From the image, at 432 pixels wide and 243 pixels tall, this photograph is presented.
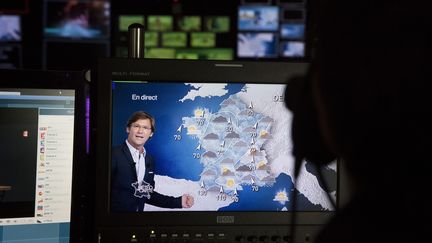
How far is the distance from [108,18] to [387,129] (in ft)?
22.4

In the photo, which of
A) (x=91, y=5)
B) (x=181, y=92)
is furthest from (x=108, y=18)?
(x=181, y=92)

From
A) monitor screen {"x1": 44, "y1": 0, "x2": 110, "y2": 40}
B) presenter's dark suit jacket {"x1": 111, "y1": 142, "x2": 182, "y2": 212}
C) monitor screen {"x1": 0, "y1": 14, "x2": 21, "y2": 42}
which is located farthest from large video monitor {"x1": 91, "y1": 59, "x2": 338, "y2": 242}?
monitor screen {"x1": 0, "y1": 14, "x2": 21, "y2": 42}

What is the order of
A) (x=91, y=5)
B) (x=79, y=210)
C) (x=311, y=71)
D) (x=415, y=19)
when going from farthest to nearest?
(x=91, y=5), (x=79, y=210), (x=311, y=71), (x=415, y=19)

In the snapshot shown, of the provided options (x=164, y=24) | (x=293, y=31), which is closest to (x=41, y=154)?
(x=164, y=24)

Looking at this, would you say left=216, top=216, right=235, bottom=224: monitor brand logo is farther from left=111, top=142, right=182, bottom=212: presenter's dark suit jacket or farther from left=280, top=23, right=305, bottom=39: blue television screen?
left=280, top=23, right=305, bottom=39: blue television screen

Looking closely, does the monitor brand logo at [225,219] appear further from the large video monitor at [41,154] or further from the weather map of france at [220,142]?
the large video monitor at [41,154]

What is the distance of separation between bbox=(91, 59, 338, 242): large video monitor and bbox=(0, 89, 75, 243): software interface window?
0.06 metres

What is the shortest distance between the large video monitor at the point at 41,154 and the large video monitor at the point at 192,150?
0.14 feet

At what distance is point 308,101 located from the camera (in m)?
0.71

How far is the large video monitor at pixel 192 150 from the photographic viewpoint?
1.18 m

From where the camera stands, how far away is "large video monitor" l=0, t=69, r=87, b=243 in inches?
45.4

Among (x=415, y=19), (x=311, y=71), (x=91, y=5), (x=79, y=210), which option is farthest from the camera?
(x=91, y=5)

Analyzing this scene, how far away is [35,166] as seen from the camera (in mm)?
1157

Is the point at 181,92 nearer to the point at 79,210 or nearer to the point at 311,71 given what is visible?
the point at 79,210
